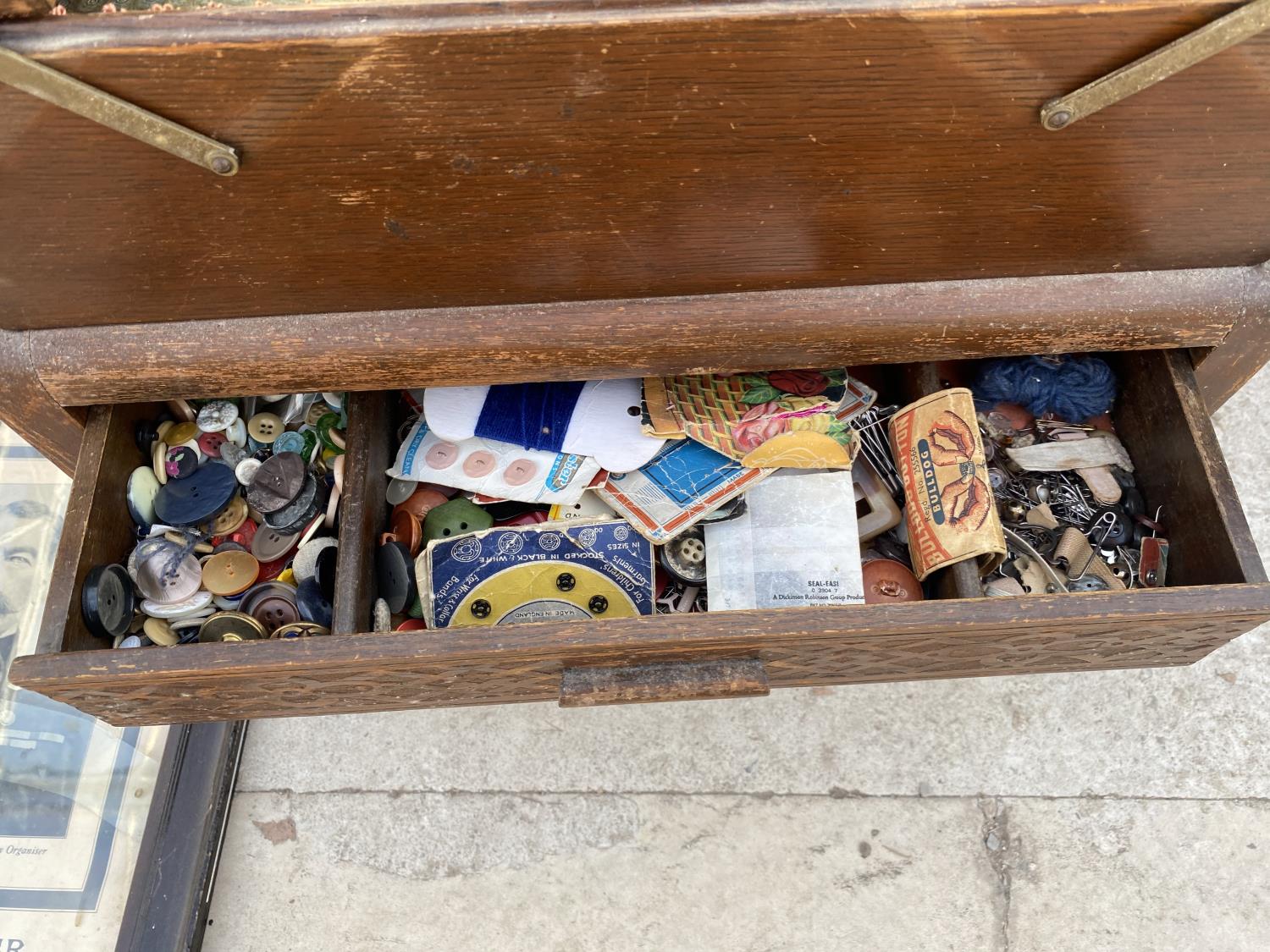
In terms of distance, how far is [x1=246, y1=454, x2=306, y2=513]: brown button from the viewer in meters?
1.31

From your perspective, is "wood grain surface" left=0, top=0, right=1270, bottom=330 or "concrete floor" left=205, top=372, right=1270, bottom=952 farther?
"concrete floor" left=205, top=372, right=1270, bottom=952

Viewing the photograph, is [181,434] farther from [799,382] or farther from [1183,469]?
[1183,469]

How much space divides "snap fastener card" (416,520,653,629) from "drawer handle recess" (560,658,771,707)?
0.49 ft

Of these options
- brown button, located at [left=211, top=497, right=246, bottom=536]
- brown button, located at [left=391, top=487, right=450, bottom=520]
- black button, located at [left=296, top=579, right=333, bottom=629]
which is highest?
brown button, located at [left=391, top=487, right=450, bottom=520]

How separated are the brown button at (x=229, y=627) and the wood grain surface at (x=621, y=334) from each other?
0.91 ft

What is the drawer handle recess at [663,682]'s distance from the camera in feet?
3.65

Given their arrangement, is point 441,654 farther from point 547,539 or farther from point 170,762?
point 170,762

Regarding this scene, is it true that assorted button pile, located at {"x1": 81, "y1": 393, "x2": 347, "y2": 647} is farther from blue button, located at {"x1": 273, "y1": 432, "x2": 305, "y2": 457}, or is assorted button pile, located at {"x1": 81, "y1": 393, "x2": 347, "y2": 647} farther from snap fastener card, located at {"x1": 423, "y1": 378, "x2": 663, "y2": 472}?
snap fastener card, located at {"x1": 423, "y1": 378, "x2": 663, "y2": 472}

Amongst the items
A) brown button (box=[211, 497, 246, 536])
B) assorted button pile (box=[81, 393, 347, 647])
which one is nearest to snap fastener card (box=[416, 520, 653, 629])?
assorted button pile (box=[81, 393, 347, 647])

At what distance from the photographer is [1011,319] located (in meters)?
1.12

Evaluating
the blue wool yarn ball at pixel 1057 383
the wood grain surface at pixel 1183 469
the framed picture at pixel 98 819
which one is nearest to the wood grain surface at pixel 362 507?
the framed picture at pixel 98 819

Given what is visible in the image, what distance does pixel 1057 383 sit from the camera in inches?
53.3

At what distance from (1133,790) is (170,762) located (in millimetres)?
1496

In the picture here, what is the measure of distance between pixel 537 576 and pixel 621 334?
34 cm
